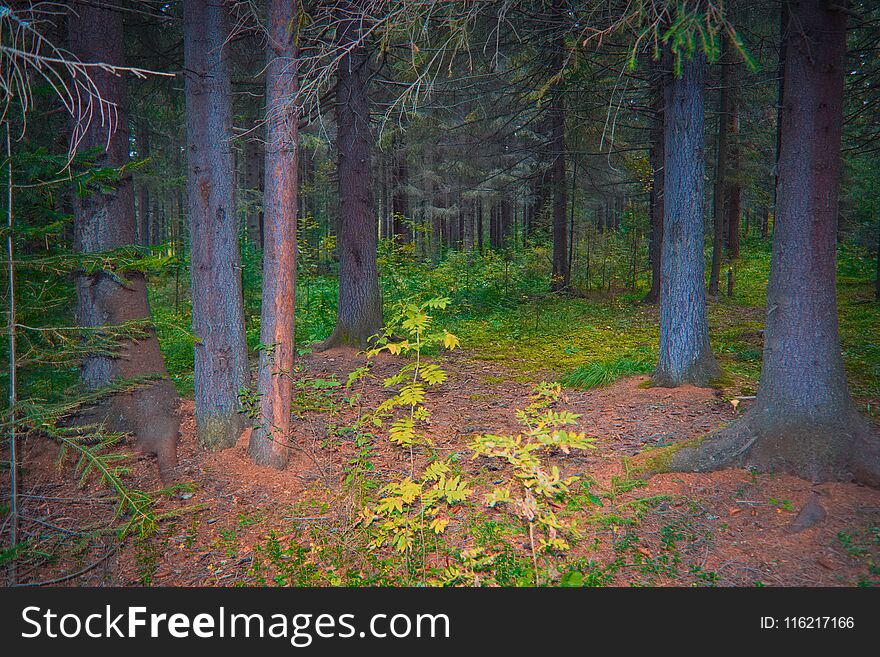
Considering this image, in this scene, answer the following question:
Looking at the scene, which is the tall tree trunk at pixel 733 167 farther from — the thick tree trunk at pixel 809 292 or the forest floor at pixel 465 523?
the forest floor at pixel 465 523

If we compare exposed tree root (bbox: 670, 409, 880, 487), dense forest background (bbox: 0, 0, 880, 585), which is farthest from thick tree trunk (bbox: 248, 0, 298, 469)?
exposed tree root (bbox: 670, 409, 880, 487)

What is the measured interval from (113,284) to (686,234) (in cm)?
672

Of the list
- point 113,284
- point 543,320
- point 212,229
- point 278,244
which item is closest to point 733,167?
point 543,320

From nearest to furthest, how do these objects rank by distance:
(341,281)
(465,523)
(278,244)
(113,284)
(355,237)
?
(465,523)
(278,244)
(113,284)
(355,237)
(341,281)

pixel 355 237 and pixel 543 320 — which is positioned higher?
pixel 355 237

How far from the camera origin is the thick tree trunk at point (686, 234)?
→ 21.8 feet

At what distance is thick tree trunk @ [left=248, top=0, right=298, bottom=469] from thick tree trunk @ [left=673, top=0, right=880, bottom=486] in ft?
13.9

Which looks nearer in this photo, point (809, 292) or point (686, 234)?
point (809, 292)

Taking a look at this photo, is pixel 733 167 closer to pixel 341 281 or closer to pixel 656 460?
pixel 341 281

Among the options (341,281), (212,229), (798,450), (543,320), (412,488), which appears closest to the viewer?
(412,488)

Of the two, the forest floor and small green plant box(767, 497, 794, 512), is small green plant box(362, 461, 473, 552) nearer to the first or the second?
the forest floor

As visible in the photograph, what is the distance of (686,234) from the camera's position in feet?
21.8

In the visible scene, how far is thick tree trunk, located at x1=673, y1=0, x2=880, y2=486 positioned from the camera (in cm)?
414
